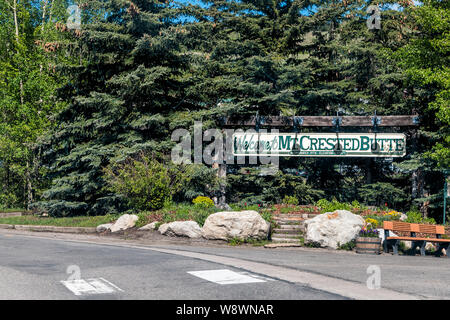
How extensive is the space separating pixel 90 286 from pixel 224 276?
2.28 metres

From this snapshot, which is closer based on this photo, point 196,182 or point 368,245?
point 368,245

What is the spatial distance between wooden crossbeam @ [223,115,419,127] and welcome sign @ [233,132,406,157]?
769 millimetres

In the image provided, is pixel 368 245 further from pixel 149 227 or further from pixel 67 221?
pixel 67 221

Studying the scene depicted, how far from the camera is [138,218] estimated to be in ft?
57.3

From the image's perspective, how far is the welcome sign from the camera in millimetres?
19312

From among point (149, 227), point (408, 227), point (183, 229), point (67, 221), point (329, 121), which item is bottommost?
point (67, 221)

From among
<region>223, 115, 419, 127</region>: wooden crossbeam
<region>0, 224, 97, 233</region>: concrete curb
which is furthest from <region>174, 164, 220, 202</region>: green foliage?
<region>0, 224, 97, 233</region>: concrete curb

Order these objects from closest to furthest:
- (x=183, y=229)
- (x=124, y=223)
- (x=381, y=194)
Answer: (x=183, y=229) → (x=124, y=223) → (x=381, y=194)

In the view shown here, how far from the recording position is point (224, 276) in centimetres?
764

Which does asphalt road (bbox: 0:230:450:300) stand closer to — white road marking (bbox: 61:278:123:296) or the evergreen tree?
white road marking (bbox: 61:278:123:296)

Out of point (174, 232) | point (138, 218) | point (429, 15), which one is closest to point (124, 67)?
point (138, 218)

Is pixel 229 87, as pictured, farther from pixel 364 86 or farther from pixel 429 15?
pixel 429 15

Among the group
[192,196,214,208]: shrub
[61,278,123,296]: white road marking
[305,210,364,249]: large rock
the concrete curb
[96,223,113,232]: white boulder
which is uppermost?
[192,196,214,208]: shrub

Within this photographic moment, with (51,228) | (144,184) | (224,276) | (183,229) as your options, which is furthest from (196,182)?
(224,276)
